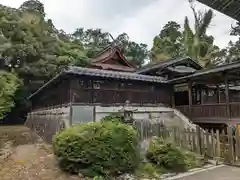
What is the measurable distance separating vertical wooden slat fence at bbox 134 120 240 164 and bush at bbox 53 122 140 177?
2958 millimetres

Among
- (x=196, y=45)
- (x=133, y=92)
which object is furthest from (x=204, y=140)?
(x=196, y=45)

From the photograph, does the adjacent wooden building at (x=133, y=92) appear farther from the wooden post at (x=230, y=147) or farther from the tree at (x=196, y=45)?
the tree at (x=196, y=45)

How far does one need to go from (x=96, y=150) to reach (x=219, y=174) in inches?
170

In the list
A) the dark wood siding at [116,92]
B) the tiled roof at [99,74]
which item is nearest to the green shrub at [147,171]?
the dark wood siding at [116,92]

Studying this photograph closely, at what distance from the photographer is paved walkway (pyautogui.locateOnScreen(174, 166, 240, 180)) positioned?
8336 mm

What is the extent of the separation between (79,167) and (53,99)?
11284 millimetres

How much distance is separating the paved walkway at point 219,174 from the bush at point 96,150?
218cm

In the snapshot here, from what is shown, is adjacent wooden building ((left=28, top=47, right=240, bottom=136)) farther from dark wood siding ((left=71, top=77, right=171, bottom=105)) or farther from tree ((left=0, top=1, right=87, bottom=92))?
tree ((left=0, top=1, right=87, bottom=92))

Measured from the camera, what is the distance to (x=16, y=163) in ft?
Result: 30.9

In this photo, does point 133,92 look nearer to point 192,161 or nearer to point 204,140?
point 204,140

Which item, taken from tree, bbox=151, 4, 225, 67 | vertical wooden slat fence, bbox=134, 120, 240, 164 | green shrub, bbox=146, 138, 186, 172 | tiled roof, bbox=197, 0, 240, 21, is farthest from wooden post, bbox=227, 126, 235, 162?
tree, bbox=151, 4, 225, 67

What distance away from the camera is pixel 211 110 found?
16.1 meters

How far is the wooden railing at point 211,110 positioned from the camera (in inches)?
581

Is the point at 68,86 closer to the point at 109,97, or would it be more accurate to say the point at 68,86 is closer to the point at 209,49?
the point at 109,97
